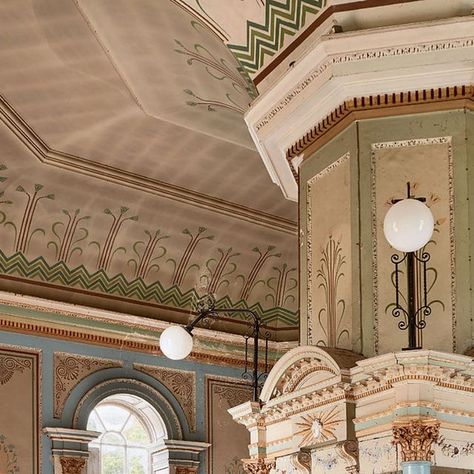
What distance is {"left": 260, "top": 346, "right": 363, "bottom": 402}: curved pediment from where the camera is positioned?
5.95 meters

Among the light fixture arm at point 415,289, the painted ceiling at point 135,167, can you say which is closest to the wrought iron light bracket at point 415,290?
the light fixture arm at point 415,289

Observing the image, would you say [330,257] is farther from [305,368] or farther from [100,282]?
[100,282]

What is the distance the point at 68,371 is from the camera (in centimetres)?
1188

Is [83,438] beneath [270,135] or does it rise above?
beneath

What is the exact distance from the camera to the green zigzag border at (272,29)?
22.4 feet

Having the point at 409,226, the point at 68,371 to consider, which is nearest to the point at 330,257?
the point at 409,226

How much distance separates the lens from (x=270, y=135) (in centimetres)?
736

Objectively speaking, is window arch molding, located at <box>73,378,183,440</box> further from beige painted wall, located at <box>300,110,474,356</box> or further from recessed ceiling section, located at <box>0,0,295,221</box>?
beige painted wall, located at <box>300,110,474,356</box>

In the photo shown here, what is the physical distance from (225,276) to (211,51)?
16.4 ft

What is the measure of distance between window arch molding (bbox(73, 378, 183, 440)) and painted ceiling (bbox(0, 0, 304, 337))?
894 millimetres

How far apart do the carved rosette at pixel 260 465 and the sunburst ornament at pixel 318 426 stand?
0.42m

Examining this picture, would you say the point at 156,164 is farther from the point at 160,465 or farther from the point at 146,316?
the point at 160,465

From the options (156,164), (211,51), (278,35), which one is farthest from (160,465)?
(278,35)

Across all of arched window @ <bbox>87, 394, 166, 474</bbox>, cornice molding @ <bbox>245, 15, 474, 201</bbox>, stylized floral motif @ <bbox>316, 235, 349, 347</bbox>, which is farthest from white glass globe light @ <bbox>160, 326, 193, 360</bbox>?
arched window @ <bbox>87, 394, 166, 474</bbox>
